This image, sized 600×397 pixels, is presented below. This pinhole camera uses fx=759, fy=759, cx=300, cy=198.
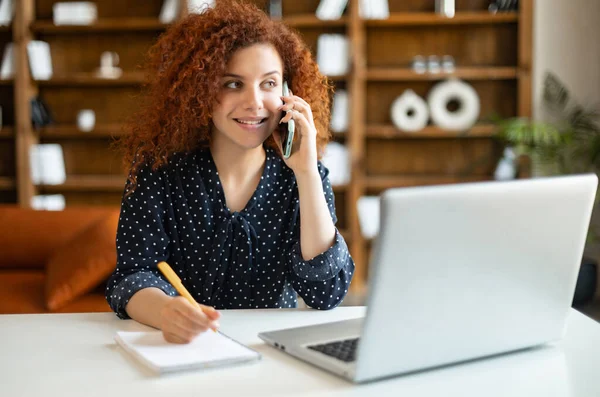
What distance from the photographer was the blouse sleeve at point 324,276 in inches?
57.7

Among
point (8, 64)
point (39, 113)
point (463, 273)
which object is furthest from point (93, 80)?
point (463, 273)

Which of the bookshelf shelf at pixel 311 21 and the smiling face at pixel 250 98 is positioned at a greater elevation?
the bookshelf shelf at pixel 311 21

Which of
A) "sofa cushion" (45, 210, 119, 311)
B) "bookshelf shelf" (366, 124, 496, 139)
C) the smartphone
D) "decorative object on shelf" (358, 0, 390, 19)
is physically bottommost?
"sofa cushion" (45, 210, 119, 311)

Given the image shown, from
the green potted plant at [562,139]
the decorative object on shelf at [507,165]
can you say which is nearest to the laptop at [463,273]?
the green potted plant at [562,139]

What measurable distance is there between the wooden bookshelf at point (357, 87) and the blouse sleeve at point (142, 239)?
300 cm

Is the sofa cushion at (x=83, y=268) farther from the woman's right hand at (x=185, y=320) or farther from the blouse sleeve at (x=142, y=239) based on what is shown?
the woman's right hand at (x=185, y=320)

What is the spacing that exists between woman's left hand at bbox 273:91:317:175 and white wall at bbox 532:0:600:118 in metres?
3.14

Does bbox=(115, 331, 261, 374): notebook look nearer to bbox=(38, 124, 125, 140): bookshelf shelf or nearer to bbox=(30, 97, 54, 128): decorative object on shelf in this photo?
bbox=(38, 124, 125, 140): bookshelf shelf

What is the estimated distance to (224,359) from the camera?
1.06 meters

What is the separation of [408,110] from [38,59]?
2.28m

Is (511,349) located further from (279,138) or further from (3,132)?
(3,132)

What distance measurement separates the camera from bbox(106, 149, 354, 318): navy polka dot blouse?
1.57 meters

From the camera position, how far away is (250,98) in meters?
1.57

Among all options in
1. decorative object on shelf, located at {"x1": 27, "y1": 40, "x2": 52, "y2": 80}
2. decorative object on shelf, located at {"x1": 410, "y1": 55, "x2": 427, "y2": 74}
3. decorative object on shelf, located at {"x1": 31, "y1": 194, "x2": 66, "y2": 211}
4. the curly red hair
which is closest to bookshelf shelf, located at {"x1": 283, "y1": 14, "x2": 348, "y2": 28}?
decorative object on shelf, located at {"x1": 410, "y1": 55, "x2": 427, "y2": 74}
